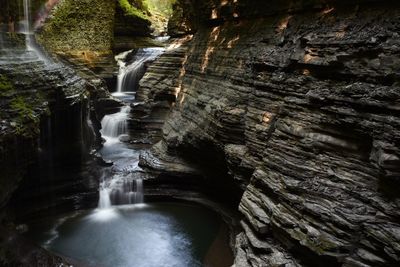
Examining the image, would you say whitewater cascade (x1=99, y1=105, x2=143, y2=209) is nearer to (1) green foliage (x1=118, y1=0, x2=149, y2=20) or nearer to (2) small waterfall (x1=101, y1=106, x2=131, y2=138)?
(2) small waterfall (x1=101, y1=106, x2=131, y2=138)

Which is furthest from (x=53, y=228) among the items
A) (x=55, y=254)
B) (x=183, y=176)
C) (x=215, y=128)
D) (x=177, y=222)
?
(x=215, y=128)

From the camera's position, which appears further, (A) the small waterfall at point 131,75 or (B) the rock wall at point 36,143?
(A) the small waterfall at point 131,75

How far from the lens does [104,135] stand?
17406 mm

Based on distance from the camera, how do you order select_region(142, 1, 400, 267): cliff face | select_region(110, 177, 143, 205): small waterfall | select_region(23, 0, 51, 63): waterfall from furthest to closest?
1. select_region(110, 177, 143, 205): small waterfall
2. select_region(23, 0, 51, 63): waterfall
3. select_region(142, 1, 400, 267): cliff face

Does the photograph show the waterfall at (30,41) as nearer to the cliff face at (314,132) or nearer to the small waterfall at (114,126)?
the cliff face at (314,132)

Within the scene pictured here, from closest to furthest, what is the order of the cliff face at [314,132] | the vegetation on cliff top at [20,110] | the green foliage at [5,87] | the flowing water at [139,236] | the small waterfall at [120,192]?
the cliff face at [314,132] < the vegetation on cliff top at [20,110] < the green foliage at [5,87] < the flowing water at [139,236] < the small waterfall at [120,192]

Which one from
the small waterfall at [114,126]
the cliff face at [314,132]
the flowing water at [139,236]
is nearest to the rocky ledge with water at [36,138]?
the flowing water at [139,236]

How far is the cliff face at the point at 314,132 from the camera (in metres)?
6.04

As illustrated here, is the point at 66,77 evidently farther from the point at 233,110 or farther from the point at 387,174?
the point at 387,174

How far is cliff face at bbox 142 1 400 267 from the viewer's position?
19.8 ft

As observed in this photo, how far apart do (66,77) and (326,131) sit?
7610 millimetres

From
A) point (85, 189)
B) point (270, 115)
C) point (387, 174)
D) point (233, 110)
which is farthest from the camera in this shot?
point (85, 189)

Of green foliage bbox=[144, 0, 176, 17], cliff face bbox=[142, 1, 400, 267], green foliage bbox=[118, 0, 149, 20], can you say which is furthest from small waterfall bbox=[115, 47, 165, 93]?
green foliage bbox=[144, 0, 176, 17]

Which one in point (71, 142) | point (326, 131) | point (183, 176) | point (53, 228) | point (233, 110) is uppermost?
point (326, 131)
